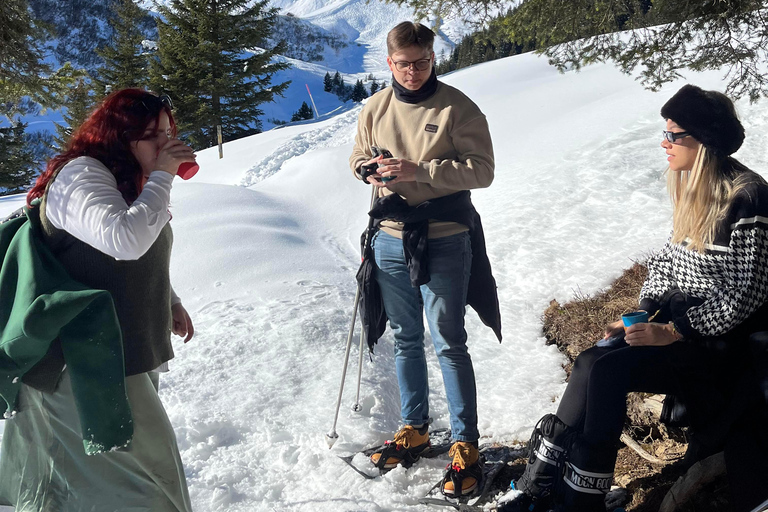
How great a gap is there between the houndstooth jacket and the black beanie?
0.20 meters

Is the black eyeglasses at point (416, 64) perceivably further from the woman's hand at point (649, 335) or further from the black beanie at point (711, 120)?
the woman's hand at point (649, 335)

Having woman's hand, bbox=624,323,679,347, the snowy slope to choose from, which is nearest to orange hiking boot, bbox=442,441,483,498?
the snowy slope

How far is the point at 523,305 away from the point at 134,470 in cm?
421

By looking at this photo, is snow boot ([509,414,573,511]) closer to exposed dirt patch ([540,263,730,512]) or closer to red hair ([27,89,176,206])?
exposed dirt patch ([540,263,730,512])

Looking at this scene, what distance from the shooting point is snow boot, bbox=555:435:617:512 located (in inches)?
88.7

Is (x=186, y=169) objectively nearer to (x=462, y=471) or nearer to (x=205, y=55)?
(x=462, y=471)

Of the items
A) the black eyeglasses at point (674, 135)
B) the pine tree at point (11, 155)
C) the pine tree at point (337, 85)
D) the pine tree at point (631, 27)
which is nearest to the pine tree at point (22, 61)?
the pine tree at point (631, 27)

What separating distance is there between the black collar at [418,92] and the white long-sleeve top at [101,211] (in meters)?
1.38

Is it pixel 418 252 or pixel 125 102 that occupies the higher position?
pixel 125 102

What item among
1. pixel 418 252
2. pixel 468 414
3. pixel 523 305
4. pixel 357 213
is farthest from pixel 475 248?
pixel 357 213

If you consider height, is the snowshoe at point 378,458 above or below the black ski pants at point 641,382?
below

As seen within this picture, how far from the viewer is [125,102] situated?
2027mm

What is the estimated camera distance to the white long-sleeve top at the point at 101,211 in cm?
177

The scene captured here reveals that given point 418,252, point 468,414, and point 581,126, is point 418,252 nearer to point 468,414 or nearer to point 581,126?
point 468,414
